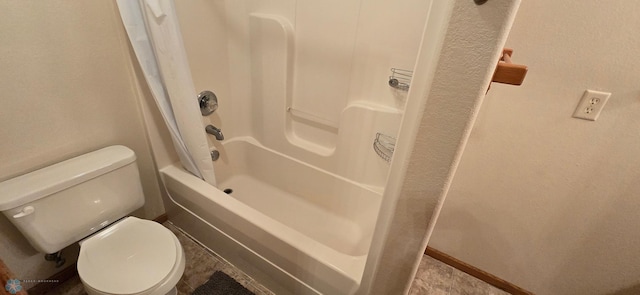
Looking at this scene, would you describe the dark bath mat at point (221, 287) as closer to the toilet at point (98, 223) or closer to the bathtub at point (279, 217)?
the bathtub at point (279, 217)

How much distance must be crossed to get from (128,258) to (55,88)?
0.77 m

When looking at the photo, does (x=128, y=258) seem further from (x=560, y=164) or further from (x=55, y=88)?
(x=560, y=164)

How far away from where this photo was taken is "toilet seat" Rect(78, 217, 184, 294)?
1.01m

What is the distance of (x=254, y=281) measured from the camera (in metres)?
1.49

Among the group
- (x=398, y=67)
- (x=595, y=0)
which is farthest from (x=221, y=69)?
(x=595, y=0)

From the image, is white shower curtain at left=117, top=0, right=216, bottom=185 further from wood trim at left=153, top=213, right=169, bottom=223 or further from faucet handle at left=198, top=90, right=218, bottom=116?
wood trim at left=153, top=213, right=169, bottom=223

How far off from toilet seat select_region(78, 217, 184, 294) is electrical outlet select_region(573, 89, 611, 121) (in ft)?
5.62

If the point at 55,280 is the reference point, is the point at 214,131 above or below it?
above

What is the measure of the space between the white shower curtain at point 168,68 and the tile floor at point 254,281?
20.8 inches

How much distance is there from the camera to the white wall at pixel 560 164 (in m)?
0.98

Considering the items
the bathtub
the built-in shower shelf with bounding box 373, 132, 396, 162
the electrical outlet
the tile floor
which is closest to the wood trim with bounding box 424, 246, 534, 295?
the tile floor

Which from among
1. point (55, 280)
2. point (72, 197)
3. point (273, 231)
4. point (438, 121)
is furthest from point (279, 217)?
point (438, 121)

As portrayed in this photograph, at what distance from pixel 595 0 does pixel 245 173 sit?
205 cm

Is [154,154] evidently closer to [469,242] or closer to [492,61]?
[492,61]
